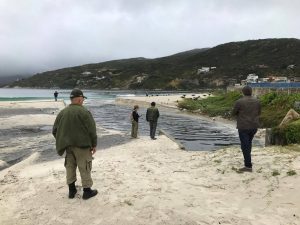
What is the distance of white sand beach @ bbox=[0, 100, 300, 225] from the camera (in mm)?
7672

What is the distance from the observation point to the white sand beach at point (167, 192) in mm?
7672

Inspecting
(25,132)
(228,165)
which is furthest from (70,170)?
(25,132)

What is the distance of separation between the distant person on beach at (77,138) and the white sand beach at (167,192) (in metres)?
0.52

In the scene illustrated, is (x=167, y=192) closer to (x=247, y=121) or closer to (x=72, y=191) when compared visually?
(x=72, y=191)

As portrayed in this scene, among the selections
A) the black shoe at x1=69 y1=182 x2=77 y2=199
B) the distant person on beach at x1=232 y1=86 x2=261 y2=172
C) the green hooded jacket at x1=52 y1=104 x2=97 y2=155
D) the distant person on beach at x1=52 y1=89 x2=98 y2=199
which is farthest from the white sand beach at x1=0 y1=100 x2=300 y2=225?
the green hooded jacket at x1=52 y1=104 x2=97 y2=155

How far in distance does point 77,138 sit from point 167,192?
7.20 feet

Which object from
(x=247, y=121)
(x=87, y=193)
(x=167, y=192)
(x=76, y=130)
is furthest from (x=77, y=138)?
(x=247, y=121)

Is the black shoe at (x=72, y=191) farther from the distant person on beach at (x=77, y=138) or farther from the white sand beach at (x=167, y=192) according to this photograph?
the white sand beach at (x=167, y=192)

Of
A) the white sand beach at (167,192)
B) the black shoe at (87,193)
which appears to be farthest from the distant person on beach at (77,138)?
the white sand beach at (167,192)

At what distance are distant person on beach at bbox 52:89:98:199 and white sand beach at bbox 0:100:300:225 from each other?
52cm

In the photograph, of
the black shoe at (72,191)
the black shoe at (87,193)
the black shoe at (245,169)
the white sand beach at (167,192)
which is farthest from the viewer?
the black shoe at (245,169)

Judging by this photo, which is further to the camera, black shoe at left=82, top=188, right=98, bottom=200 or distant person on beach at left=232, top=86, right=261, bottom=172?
distant person on beach at left=232, top=86, right=261, bottom=172

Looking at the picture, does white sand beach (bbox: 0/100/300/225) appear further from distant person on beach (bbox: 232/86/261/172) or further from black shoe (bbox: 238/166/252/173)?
distant person on beach (bbox: 232/86/261/172)

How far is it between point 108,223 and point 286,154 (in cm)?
607
